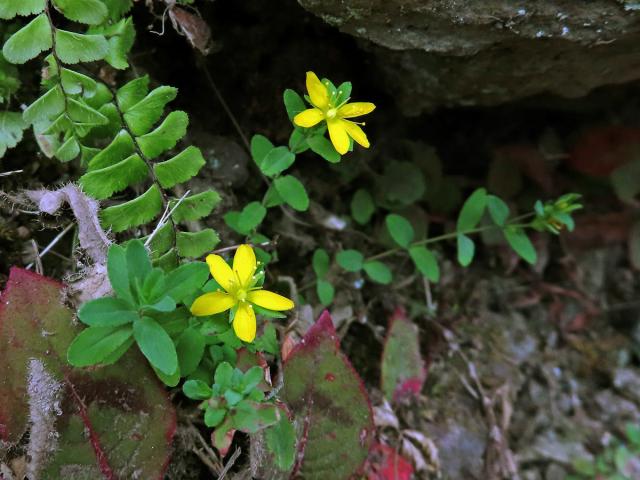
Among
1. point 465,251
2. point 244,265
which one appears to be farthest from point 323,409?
point 465,251

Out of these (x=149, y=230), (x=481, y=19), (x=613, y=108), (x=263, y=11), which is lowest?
(x=149, y=230)

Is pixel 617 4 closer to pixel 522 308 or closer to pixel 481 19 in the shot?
pixel 481 19

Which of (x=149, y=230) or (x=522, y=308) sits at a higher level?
(x=149, y=230)

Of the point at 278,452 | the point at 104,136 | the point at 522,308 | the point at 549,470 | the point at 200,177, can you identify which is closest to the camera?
the point at 278,452

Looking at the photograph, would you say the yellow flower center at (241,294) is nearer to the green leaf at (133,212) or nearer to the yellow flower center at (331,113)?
the green leaf at (133,212)

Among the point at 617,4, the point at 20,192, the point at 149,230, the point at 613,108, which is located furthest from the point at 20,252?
the point at 613,108

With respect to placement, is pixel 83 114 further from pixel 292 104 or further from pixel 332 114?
pixel 332 114

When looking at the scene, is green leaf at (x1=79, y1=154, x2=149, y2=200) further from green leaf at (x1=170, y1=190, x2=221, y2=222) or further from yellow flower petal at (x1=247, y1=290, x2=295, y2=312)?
yellow flower petal at (x1=247, y1=290, x2=295, y2=312)
